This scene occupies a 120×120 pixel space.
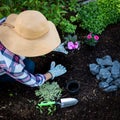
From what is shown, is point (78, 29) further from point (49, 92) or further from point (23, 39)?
point (23, 39)

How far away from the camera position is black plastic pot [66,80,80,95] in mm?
3339

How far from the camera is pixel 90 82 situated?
11.3 ft

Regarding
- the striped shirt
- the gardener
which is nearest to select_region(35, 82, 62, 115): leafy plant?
the striped shirt

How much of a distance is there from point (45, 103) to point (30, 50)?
25.5 inches

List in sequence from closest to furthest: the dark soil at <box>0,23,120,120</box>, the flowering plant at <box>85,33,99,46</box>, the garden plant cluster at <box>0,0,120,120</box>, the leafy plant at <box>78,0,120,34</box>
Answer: the dark soil at <box>0,23,120,120</box> → the garden plant cluster at <box>0,0,120,120</box> → the flowering plant at <box>85,33,99,46</box> → the leafy plant at <box>78,0,120,34</box>

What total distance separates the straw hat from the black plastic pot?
2.03 feet

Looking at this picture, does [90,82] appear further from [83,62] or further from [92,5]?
[92,5]

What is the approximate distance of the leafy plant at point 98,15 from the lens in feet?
12.4

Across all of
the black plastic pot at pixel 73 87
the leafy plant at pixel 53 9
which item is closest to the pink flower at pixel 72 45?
the leafy plant at pixel 53 9

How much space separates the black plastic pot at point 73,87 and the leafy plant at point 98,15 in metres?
0.63

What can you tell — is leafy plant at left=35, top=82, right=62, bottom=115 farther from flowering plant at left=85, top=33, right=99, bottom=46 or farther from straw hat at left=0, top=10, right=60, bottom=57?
straw hat at left=0, top=10, right=60, bottom=57

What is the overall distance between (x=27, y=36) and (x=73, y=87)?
31.7 inches

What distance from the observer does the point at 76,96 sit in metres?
3.36

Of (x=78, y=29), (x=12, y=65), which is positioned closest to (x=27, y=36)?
(x=12, y=65)
